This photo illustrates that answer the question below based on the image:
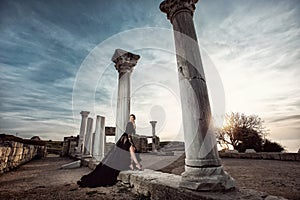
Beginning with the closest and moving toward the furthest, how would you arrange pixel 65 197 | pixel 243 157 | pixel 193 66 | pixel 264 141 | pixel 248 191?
1. pixel 248 191
2. pixel 193 66
3. pixel 65 197
4. pixel 243 157
5. pixel 264 141

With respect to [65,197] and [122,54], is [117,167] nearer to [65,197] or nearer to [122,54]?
[65,197]

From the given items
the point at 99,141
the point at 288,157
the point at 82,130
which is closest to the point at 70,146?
the point at 82,130

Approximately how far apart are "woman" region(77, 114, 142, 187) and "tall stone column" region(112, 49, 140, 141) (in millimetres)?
543

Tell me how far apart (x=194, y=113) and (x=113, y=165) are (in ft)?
9.62

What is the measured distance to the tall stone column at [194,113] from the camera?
7.11ft

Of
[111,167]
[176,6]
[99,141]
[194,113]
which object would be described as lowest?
[111,167]

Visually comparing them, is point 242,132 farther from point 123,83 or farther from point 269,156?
point 123,83

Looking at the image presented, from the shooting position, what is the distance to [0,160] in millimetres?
5477

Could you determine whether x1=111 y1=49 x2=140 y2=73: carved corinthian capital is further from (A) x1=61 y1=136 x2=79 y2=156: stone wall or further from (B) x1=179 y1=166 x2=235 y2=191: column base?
(A) x1=61 y1=136 x2=79 y2=156: stone wall

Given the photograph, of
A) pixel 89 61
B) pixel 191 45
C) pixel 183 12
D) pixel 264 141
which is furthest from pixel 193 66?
pixel 264 141

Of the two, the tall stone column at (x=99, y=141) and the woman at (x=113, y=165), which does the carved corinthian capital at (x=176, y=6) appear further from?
the tall stone column at (x=99, y=141)

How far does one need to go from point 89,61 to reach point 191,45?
3766 mm

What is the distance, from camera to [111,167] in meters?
4.15

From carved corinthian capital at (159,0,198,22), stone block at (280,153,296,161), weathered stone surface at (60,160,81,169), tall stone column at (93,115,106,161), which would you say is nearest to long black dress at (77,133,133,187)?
carved corinthian capital at (159,0,198,22)
